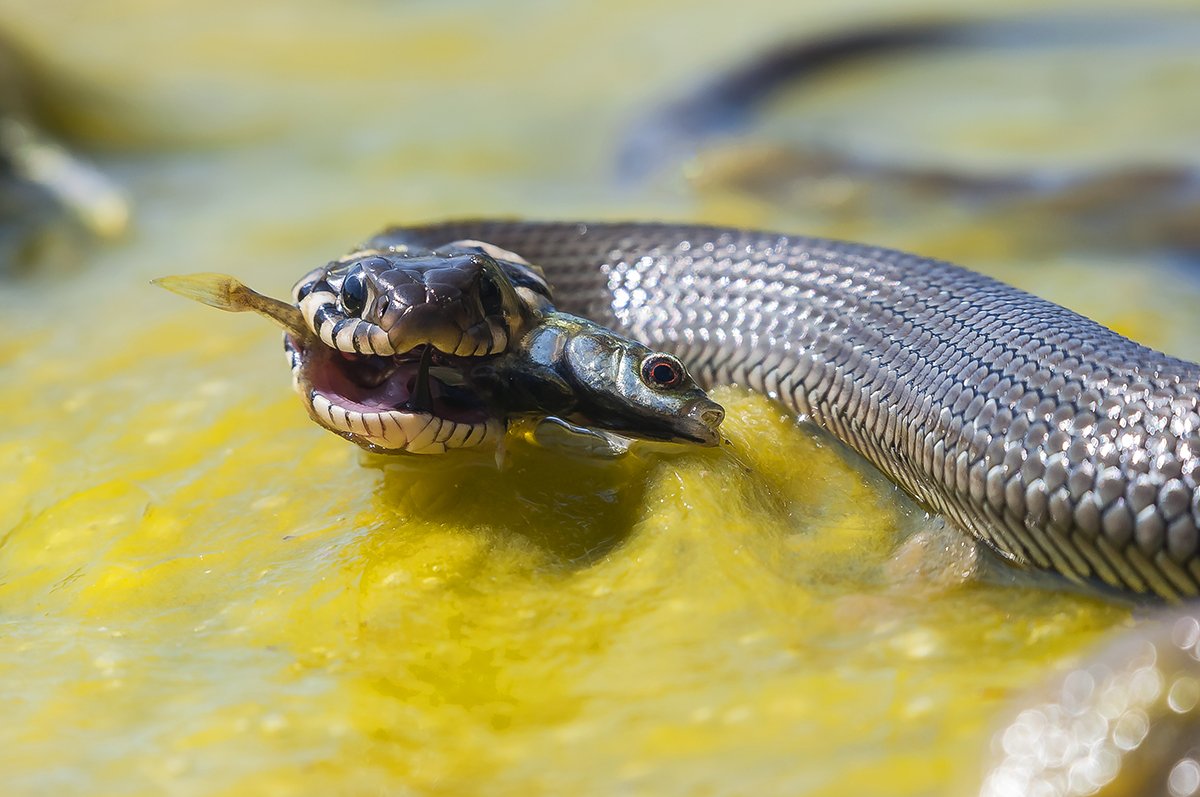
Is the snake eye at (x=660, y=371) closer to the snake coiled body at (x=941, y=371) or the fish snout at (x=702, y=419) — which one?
the fish snout at (x=702, y=419)

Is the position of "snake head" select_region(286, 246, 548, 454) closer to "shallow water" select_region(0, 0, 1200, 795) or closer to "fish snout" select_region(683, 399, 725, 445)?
"shallow water" select_region(0, 0, 1200, 795)

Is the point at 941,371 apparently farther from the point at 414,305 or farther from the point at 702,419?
the point at 414,305

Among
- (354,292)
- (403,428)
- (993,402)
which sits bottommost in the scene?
(993,402)

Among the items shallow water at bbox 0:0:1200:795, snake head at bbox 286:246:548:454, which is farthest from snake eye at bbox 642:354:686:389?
snake head at bbox 286:246:548:454

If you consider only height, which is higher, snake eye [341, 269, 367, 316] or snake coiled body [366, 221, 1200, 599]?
snake eye [341, 269, 367, 316]

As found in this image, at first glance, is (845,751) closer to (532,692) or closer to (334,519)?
(532,692)

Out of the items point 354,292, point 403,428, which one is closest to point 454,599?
point 403,428

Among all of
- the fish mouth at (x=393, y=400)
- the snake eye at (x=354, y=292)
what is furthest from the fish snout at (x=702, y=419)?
the snake eye at (x=354, y=292)

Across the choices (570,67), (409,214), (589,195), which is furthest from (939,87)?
(409,214)
